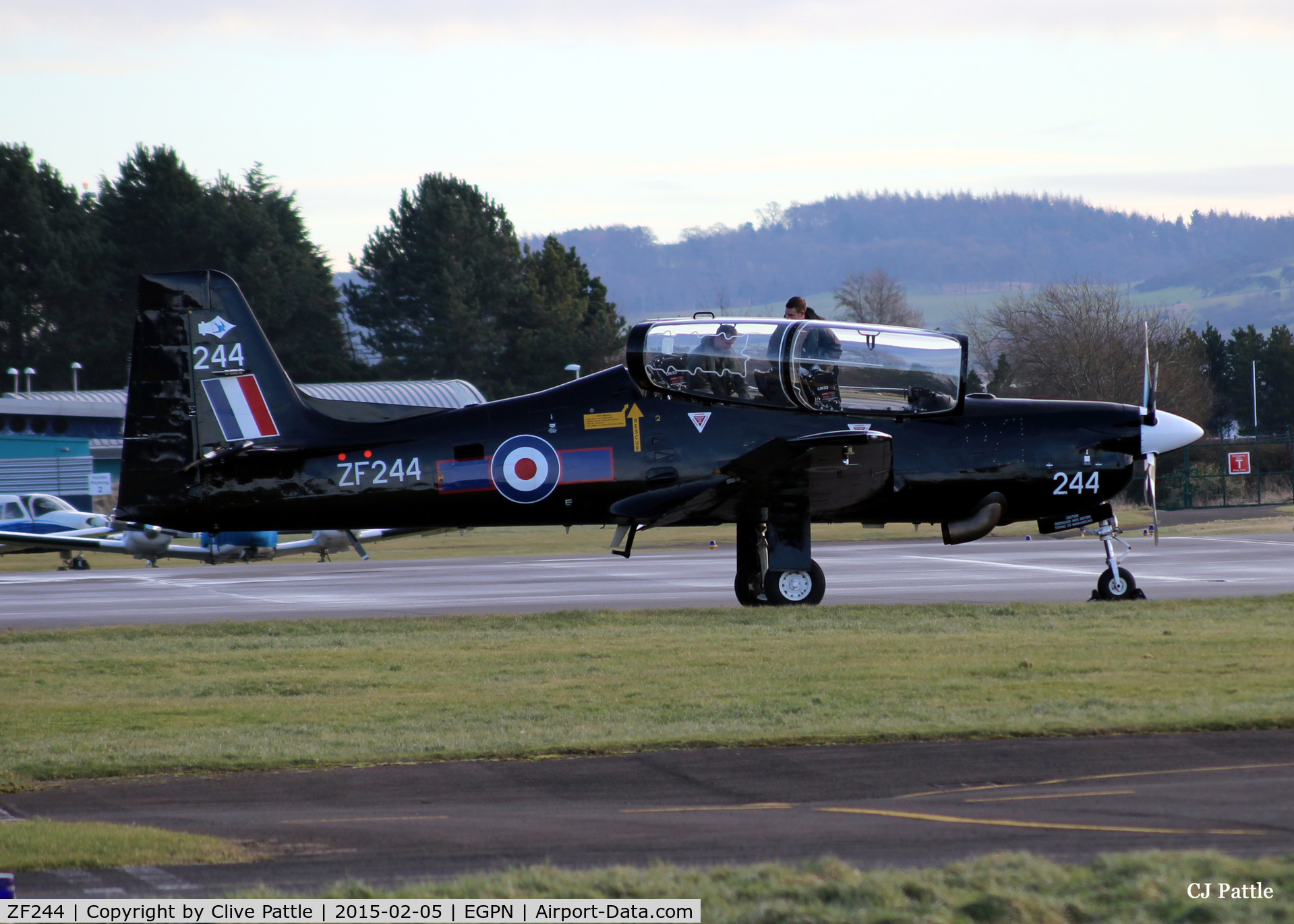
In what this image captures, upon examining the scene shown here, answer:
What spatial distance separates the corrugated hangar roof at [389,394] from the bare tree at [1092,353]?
75.1ft

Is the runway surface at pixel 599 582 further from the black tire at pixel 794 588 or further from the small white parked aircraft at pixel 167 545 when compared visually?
the black tire at pixel 794 588

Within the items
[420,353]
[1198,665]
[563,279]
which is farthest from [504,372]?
[1198,665]

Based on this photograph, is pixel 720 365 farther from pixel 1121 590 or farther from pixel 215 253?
pixel 215 253

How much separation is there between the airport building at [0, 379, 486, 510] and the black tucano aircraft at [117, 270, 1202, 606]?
115 ft

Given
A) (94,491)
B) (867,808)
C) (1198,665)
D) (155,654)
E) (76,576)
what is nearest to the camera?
(867,808)

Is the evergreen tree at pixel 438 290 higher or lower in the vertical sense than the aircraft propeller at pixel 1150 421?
higher

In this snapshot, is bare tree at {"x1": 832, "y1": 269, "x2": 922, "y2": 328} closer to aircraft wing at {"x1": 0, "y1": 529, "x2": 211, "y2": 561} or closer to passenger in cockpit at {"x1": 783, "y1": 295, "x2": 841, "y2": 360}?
aircraft wing at {"x1": 0, "y1": 529, "x2": 211, "y2": 561}

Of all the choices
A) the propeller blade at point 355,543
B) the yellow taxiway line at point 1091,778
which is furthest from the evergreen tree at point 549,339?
the yellow taxiway line at point 1091,778

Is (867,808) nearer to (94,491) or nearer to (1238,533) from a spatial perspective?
(1238,533)

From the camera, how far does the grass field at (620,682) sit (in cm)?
809

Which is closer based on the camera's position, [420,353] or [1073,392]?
[1073,392]

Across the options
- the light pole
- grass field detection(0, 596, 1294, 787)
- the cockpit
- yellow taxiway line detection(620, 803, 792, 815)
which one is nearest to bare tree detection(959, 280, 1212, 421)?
Result: the light pole

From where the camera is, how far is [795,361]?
44.0 ft

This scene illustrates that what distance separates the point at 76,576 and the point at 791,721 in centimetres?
2133
